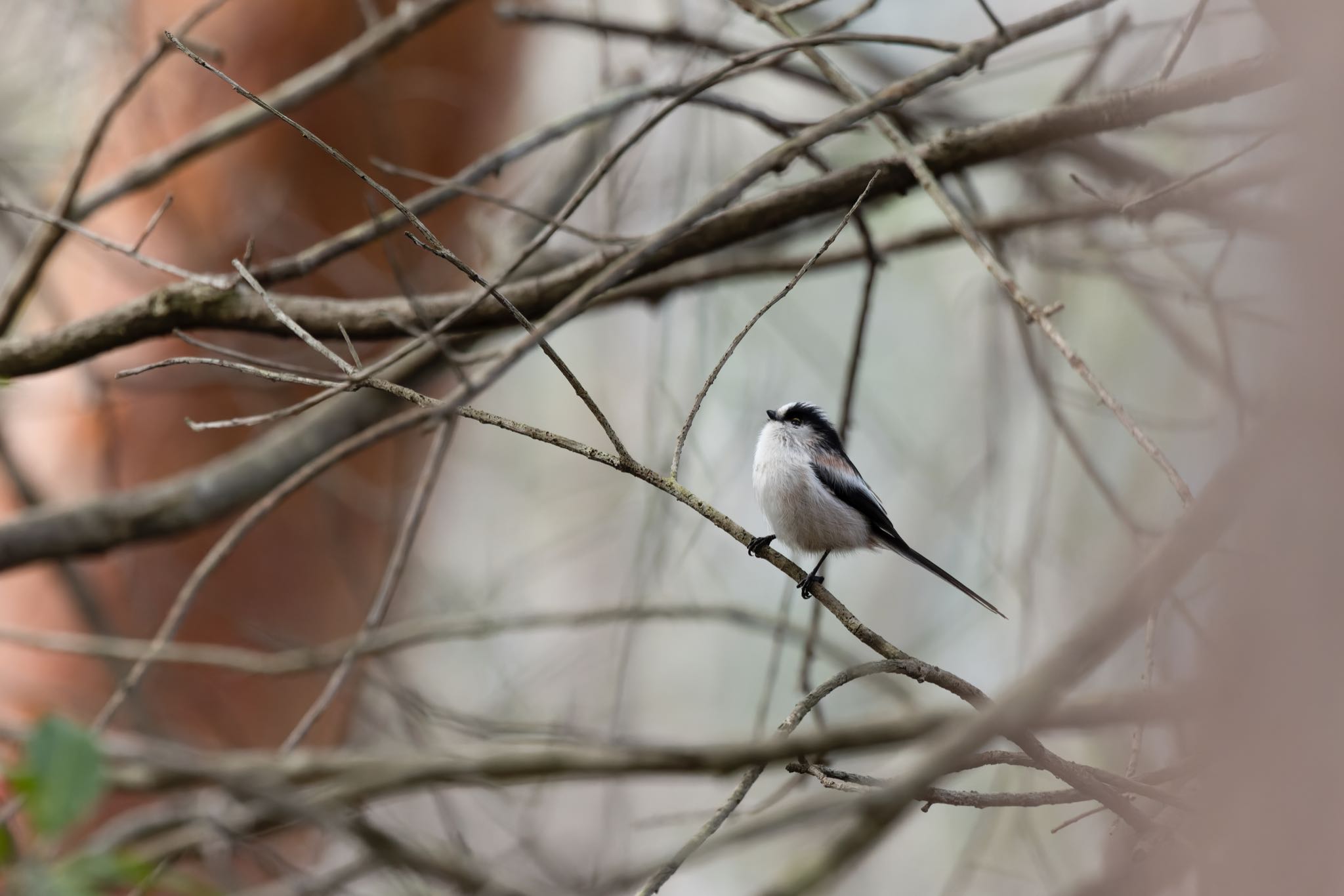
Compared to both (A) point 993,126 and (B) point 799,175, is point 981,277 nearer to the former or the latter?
(A) point 993,126

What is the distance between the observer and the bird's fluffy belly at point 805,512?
322cm

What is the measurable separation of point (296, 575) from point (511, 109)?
8.77 ft

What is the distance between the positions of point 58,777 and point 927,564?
95.4 inches

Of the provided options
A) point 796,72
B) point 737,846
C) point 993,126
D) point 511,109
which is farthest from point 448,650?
point 737,846

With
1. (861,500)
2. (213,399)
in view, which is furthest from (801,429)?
(213,399)

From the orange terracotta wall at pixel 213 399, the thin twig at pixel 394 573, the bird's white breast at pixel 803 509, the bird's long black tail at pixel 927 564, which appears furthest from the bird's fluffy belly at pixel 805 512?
the orange terracotta wall at pixel 213 399

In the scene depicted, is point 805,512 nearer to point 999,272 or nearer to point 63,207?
point 999,272

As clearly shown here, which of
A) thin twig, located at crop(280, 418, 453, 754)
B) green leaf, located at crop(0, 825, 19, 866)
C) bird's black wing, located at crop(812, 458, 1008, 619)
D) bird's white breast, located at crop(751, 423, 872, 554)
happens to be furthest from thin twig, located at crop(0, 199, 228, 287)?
bird's black wing, located at crop(812, 458, 1008, 619)

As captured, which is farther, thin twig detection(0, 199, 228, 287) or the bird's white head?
the bird's white head

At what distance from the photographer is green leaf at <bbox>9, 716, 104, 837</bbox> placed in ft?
3.53

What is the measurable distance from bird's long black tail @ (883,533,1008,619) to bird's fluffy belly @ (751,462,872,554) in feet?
0.38

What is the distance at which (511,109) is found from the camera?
561cm

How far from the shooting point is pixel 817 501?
3.22m

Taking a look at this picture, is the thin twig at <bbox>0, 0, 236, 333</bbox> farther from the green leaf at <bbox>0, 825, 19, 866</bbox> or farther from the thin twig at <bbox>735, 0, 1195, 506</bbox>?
the green leaf at <bbox>0, 825, 19, 866</bbox>
